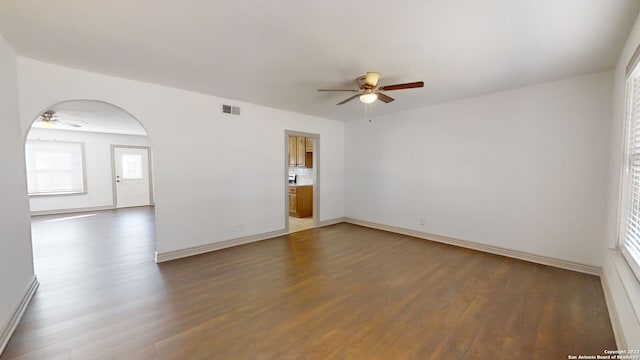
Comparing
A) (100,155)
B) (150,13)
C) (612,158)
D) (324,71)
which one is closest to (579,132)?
(612,158)

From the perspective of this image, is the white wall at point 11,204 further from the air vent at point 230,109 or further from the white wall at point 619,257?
the white wall at point 619,257

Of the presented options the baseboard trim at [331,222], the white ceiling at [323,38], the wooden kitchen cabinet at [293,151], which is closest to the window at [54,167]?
the wooden kitchen cabinet at [293,151]

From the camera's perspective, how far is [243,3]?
5.93ft

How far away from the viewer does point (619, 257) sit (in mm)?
2316

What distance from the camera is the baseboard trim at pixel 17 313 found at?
197cm

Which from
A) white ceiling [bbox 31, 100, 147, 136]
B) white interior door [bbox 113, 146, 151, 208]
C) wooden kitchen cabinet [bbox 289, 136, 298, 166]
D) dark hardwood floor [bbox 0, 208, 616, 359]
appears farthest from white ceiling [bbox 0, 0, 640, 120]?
white interior door [bbox 113, 146, 151, 208]

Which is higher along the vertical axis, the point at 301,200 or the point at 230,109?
the point at 230,109

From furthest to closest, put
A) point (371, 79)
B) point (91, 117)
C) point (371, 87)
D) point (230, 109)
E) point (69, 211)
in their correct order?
point (69, 211)
point (91, 117)
point (230, 109)
point (371, 87)
point (371, 79)

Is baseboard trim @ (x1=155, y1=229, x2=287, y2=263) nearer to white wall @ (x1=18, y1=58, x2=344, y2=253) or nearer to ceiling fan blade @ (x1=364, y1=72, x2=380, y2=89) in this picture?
white wall @ (x1=18, y1=58, x2=344, y2=253)

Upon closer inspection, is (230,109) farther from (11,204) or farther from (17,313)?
(17,313)

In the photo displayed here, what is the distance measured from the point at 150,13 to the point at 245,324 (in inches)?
104

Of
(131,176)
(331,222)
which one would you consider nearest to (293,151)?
(331,222)

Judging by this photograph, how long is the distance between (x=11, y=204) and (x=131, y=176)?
7.14 metres

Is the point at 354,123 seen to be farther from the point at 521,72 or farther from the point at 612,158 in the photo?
the point at 612,158
